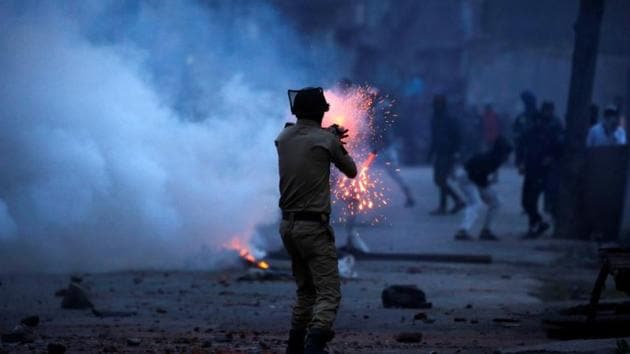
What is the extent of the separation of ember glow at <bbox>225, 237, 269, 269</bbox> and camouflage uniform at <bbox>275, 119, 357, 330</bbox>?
4.62 meters

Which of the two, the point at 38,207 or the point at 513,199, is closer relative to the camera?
the point at 38,207

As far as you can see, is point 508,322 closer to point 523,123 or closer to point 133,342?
point 133,342

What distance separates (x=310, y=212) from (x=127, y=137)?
534 centimetres

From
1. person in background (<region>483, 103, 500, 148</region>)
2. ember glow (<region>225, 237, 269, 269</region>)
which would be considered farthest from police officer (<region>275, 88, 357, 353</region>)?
person in background (<region>483, 103, 500, 148</region>)

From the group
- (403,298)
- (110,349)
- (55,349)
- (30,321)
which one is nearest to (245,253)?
(403,298)

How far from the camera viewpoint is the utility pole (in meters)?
13.9

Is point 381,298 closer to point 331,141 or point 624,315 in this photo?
point 624,315

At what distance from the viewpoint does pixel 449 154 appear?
698 inches

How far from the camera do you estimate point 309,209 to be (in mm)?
6363

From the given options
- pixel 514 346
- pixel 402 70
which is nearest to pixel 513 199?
pixel 514 346

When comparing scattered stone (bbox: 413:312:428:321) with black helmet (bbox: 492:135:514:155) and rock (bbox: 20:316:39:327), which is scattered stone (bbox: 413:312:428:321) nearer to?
rock (bbox: 20:316:39:327)

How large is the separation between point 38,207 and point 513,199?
12462mm

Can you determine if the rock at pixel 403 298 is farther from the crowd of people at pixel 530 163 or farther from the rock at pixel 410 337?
the crowd of people at pixel 530 163

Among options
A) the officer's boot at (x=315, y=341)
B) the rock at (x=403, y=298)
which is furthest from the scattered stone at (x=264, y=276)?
the officer's boot at (x=315, y=341)
